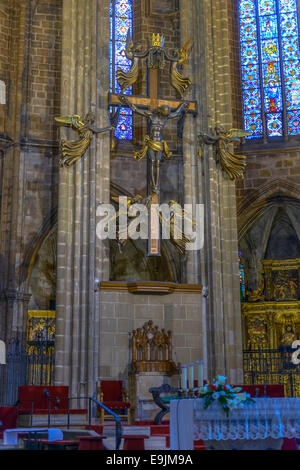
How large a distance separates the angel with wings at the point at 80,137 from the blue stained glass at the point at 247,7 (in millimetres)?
9040

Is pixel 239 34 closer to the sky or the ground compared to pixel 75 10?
closer to the sky

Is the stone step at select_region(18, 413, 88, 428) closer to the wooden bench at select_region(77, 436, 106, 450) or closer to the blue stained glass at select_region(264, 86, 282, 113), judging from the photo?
the wooden bench at select_region(77, 436, 106, 450)

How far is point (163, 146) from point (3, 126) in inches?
250

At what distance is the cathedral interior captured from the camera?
15.0 metres

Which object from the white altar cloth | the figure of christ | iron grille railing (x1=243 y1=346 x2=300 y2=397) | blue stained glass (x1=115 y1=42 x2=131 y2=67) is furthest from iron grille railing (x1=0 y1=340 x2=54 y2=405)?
blue stained glass (x1=115 y1=42 x2=131 y2=67)

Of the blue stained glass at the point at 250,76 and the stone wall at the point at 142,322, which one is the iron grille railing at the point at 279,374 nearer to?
the stone wall at the point at 142,322

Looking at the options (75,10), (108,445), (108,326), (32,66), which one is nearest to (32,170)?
(32,66)

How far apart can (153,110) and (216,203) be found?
267cm

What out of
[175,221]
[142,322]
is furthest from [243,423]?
[175,221]

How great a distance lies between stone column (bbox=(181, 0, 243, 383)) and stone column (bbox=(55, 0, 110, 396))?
91.6 inches

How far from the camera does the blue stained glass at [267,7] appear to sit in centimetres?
2233

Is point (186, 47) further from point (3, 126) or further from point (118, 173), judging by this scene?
point (3, 126)

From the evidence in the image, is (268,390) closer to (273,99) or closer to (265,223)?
→ (265,223)

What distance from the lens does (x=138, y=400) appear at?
1384cm
